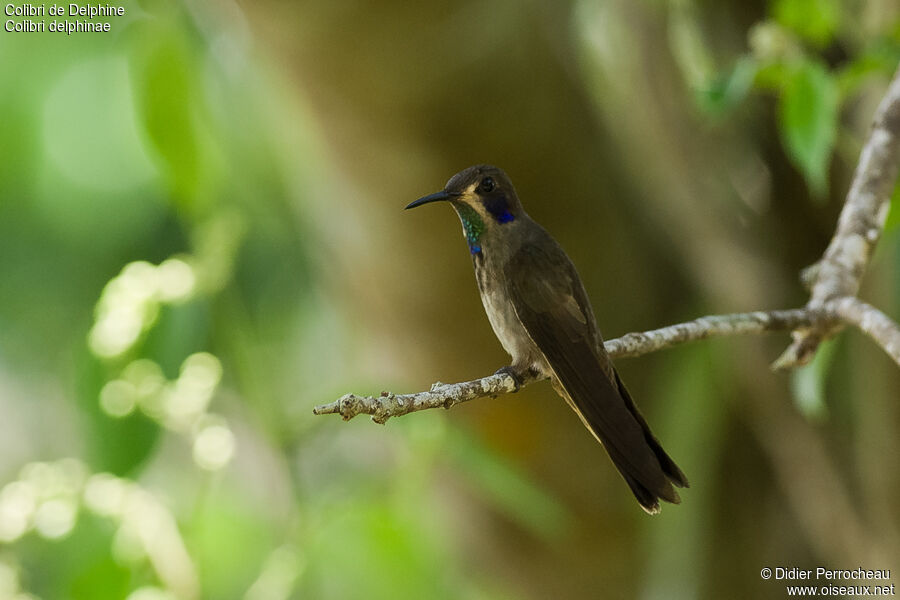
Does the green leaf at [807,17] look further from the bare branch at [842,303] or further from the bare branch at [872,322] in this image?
the bare branch at [872,322]

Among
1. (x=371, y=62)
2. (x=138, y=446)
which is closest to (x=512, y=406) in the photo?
(x=371, y=62)

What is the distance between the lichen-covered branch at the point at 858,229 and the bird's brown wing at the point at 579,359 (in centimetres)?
42

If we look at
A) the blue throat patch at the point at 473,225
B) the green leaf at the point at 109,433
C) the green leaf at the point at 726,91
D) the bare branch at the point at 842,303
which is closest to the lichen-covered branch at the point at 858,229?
the bare branch at the point at 842,303

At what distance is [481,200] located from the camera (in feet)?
5.85

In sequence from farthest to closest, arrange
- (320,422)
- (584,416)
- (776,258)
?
1. (776,258)
2. (320,422)
3. (584,416)

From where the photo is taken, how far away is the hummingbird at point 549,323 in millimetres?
1535

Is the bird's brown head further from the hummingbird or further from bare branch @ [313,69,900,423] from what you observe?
bare branch @ [313,69,900,423]

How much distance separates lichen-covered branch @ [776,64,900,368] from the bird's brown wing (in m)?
0.42

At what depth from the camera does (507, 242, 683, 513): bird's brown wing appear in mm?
1501

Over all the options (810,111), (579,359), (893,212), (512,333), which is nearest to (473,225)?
(512,333)

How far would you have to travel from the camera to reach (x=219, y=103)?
358 centimetres

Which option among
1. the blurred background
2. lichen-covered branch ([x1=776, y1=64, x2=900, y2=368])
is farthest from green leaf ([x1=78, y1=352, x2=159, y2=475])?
lichen-covered branch ([x1=776, y1=64, x2=900, y2=368])

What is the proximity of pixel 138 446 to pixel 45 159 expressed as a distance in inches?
109

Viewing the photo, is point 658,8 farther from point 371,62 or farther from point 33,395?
point 33,395
